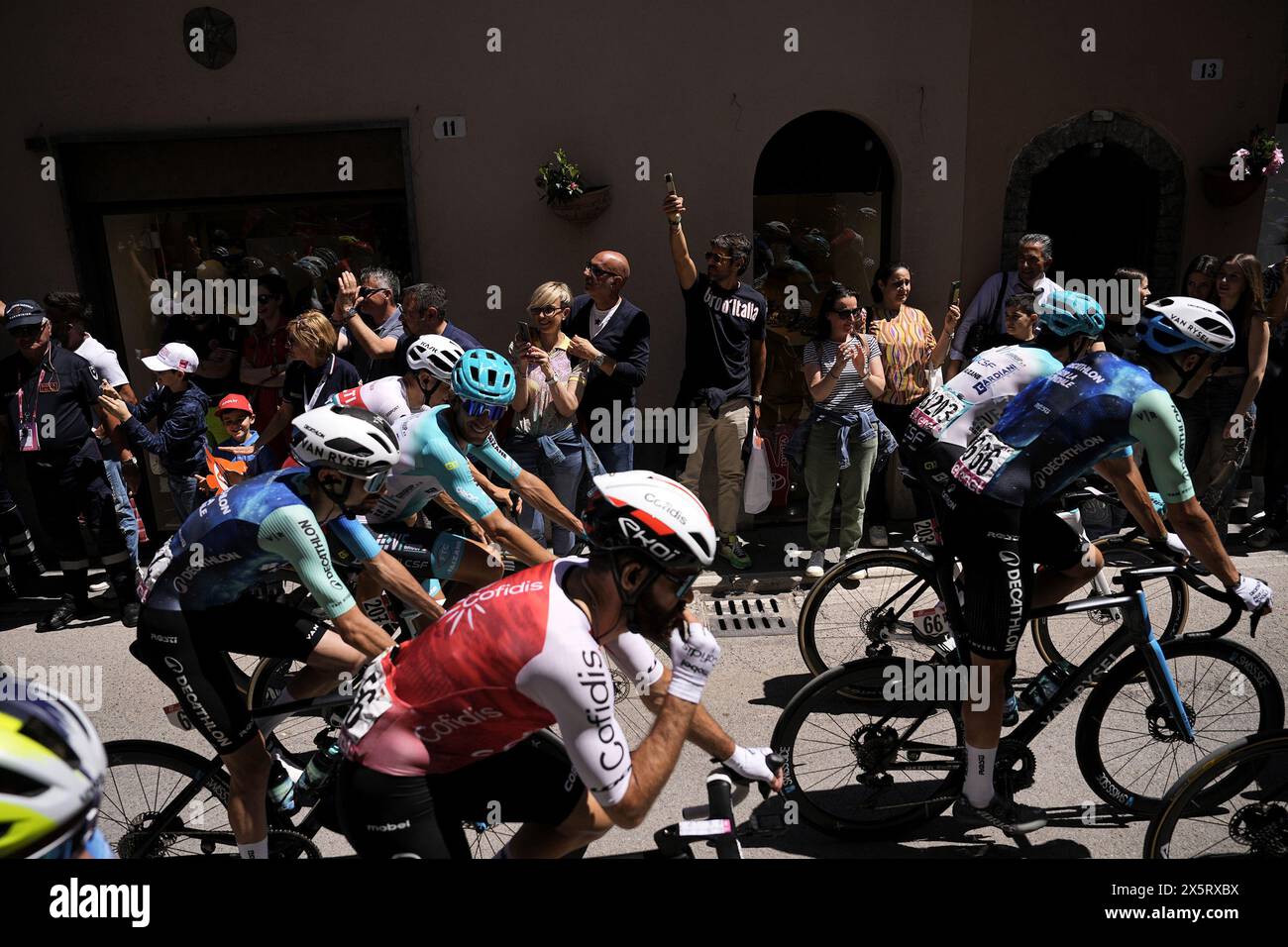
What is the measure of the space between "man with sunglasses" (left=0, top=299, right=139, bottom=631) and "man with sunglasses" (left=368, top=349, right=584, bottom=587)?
3.23 meters

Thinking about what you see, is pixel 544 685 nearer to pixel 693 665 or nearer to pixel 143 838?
pixel 693 665

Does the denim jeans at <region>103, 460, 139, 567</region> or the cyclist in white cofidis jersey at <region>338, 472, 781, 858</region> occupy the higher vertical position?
the cyclist in white cofidis jersey at <region>338, 472, 781, 858</region>

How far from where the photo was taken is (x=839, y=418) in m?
7.22

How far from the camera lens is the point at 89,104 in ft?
27.8

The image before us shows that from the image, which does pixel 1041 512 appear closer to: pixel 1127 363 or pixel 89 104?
pixel 1127 363

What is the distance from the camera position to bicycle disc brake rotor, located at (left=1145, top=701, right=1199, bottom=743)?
4.15 m

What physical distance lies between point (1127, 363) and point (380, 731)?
10.8ft

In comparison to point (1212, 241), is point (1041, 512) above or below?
below

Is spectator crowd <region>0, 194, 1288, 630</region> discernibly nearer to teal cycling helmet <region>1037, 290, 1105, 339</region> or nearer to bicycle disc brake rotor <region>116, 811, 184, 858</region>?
teal cycling helmet <region>1037, 290, 1105, 339</region>

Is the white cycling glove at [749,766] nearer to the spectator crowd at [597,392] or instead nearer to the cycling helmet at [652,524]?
the cycling helmet at [652,524]

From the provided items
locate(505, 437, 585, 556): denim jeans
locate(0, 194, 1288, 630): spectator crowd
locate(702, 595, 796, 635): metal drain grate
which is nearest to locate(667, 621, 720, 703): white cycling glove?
locate(702, 595, 796, 635): metal drain grate

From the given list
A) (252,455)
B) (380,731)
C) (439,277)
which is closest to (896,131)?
(439,277)

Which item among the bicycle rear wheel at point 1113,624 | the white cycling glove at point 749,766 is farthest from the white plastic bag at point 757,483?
the white cycling glove at point 749,766

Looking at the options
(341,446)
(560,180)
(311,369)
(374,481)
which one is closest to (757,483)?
(560,180)
